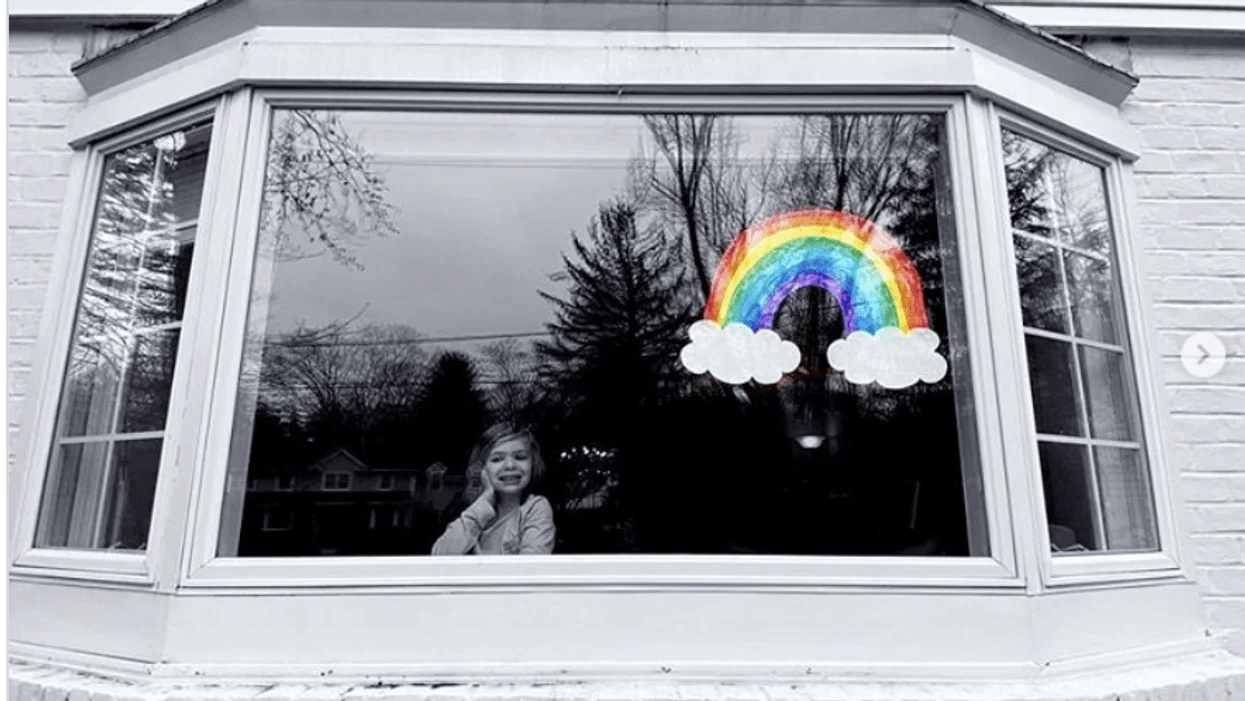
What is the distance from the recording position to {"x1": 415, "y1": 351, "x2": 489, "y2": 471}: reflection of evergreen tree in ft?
7.02

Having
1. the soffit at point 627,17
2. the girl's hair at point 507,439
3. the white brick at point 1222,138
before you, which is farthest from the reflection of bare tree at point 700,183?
the white brick at point 1222,138

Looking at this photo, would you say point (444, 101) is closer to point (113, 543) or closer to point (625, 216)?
point (625, 216)

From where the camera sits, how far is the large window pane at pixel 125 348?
1730mm

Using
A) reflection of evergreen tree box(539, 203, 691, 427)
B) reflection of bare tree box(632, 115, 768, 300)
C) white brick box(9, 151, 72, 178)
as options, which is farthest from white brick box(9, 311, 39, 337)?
reflection of bare tree box(632, 115, 768, 300)

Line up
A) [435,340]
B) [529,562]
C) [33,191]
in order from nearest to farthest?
[529,562] < [33,191] < [435,340]

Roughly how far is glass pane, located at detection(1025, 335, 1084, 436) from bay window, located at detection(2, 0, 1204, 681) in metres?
0.01

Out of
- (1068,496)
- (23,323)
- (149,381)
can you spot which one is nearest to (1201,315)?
(1068,496)

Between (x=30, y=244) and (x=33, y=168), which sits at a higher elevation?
(x=33, y=168)

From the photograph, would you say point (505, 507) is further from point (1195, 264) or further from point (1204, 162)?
point (1204, 162)

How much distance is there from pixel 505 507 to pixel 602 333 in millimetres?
577

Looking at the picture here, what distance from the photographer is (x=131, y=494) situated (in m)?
1.70

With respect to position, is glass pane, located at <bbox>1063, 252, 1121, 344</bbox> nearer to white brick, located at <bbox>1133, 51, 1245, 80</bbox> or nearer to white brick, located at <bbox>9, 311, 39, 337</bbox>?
white brick, located at <bbox>1133, 51, 1245, 80</bbox>

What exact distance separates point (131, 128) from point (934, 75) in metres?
1.95

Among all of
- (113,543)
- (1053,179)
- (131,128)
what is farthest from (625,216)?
(113,543)
